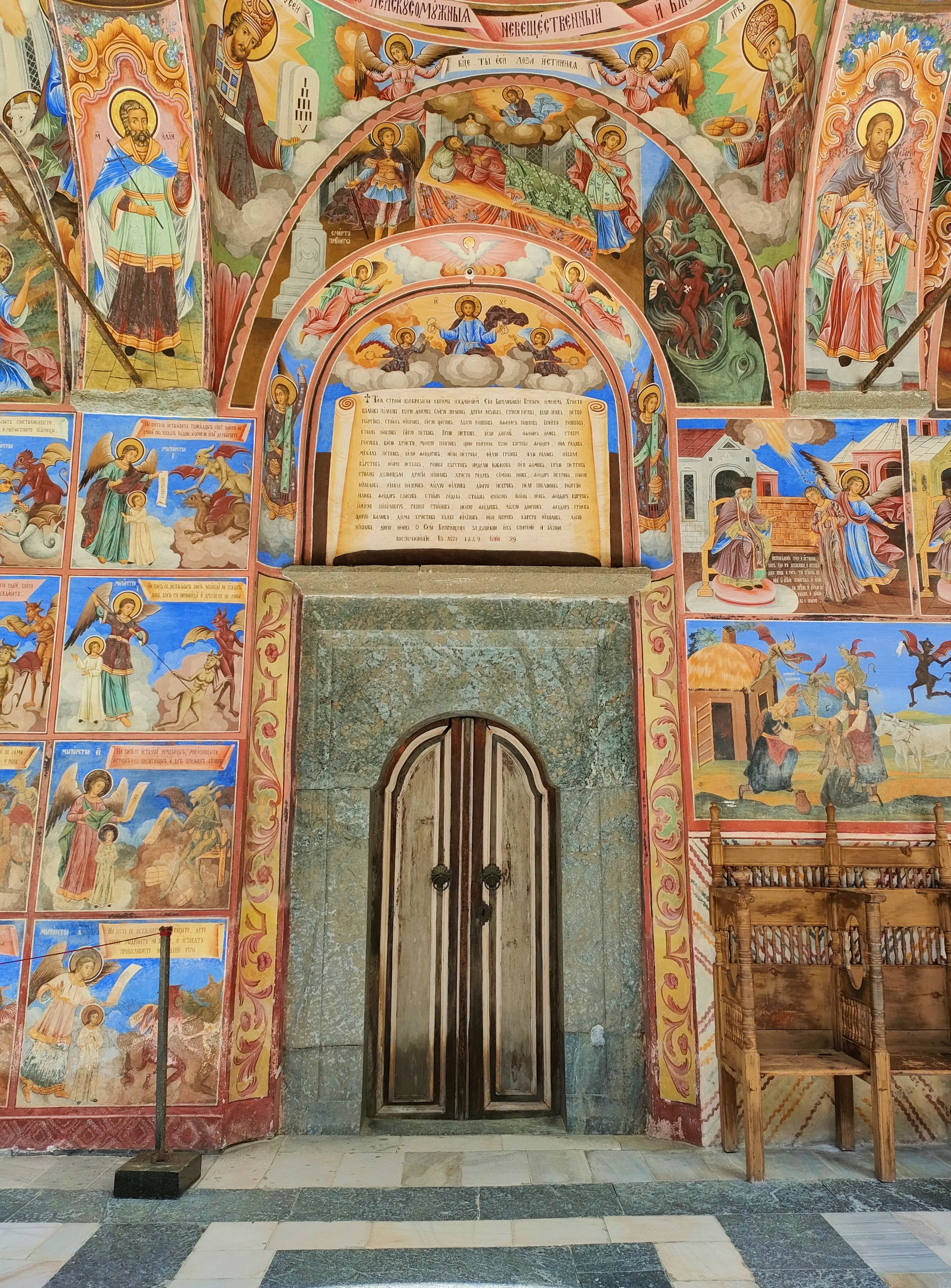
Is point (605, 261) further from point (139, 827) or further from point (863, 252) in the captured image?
point (139, 827)

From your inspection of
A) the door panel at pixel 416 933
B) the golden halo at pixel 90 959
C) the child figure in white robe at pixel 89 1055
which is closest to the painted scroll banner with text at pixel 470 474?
the door panel at pixel 416 933

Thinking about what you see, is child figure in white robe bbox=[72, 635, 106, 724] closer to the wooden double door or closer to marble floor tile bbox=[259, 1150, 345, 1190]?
the wooden double door

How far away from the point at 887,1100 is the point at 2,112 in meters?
7.34

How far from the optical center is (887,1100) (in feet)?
15.8

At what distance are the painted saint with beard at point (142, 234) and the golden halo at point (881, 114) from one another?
4.00m

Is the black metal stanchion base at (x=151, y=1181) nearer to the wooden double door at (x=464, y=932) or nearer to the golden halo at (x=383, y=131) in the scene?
the wooden double door at (x=464, y=932)

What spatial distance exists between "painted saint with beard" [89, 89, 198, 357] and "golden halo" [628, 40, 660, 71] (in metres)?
2.68

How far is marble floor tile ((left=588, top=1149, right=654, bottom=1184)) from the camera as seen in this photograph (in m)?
4.80

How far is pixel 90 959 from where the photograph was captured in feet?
17.8

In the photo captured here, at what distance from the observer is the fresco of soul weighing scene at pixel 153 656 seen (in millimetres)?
5688

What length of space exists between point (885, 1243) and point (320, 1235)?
2.40 m

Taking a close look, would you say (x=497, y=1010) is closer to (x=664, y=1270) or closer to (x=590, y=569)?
A: (x=664, y=1270)

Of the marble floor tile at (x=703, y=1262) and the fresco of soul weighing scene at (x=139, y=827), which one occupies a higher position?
the fresco of soul weighing scene at (x=139, y=827)

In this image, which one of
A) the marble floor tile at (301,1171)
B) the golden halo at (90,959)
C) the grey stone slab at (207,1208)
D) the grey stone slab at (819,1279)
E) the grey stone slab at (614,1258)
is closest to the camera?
the grey stone slab at (819,1279)
